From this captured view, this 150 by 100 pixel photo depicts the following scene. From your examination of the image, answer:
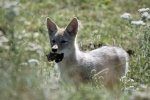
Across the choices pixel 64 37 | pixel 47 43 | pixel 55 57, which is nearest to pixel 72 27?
pixel 64 37

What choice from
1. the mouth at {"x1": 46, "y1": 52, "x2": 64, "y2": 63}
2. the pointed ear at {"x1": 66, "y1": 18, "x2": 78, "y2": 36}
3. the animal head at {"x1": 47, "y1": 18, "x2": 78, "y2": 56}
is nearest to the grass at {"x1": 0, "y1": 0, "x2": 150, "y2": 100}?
the mouth at {"x1": 46, "y1": 52, "x2": 64, "y2": 63}

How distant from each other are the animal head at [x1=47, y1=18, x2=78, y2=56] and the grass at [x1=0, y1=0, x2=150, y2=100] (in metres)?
0.29

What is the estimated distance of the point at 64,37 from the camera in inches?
391

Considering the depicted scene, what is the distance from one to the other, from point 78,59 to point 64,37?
1.35ft

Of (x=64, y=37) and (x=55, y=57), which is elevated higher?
(x=64, y=37)

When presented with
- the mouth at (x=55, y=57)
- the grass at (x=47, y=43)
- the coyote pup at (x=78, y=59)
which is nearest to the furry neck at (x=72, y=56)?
the coyote pup at (x=78, y=59)

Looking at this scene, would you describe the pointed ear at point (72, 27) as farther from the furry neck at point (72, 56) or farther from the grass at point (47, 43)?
the grass at point (47, 43)

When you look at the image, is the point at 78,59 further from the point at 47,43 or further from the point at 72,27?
the point at 47,43

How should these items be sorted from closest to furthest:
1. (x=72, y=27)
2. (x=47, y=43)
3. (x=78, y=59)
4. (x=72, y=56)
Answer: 1. (x=72, y=56)
2. (x=78, y=59)
3. (x=72, y=27)
4. (x=47, y=43)

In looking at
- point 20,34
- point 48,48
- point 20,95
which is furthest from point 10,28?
point 48,48

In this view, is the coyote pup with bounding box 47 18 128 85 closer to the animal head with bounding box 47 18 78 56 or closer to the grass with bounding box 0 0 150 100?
the animal head with bounding box 47 18 78 56

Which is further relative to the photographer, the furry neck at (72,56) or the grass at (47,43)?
the furry neck at (72,56)

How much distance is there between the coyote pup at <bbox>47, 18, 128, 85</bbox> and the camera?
9617 mm

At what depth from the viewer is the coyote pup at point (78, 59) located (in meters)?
9.62
